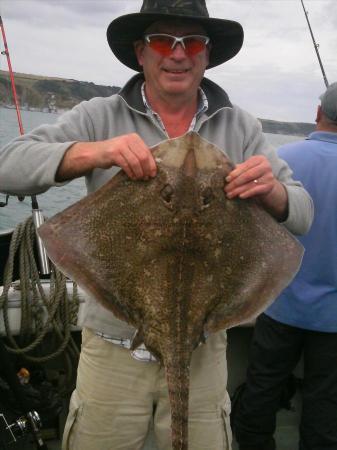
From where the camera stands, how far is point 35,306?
3.79 meters

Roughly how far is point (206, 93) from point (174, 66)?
34 centimetres

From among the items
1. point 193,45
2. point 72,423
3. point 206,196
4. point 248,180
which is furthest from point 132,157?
point 72,423

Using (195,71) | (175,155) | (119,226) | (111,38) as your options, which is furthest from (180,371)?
(111,38)

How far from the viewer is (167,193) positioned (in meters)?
2.02

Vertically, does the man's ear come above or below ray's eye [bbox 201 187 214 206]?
above

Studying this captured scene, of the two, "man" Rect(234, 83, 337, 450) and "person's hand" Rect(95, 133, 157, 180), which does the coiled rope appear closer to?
"man" Rect(234, 83, 337, 450)

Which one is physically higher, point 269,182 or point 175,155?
point 175,155

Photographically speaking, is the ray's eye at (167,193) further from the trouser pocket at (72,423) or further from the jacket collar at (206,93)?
the trouser pocket at (72,423)

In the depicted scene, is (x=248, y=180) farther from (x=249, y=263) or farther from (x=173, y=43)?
(x=173, y=43)

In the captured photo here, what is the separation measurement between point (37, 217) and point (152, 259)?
2196mm

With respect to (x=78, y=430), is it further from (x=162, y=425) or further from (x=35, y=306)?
(x=35, y=306)

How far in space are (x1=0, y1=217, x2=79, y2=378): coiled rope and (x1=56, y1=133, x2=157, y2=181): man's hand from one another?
178 centimetres

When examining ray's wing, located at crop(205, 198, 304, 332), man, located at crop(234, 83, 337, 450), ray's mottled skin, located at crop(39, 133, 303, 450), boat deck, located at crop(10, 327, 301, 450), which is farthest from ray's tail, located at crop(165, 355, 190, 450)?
boat deck, located at crop(10, 327, 301, 450)

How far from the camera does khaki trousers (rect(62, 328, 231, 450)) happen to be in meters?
2.62
